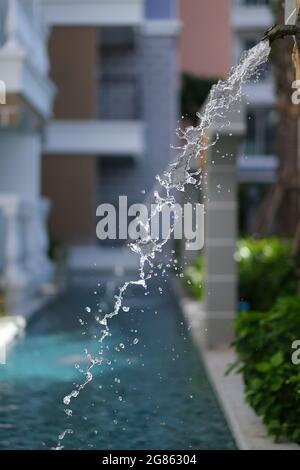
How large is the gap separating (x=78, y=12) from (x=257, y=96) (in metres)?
9.80

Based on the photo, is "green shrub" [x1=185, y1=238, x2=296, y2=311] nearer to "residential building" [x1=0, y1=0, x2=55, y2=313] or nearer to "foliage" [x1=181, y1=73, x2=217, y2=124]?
"residential building" [x1=0, y1=0, x2=55, y2=313]

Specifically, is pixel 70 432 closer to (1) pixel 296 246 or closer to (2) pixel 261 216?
(1) pixel 296 246

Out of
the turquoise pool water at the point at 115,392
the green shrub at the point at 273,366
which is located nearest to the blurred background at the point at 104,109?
the turquoise pool water at the point at 115,392

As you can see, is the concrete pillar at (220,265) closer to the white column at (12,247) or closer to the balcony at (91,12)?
the white column at (12,247)

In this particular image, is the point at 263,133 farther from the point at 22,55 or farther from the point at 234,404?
the point at 234,404

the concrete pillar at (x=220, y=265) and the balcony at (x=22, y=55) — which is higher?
the balcony at (x=22, y=55)

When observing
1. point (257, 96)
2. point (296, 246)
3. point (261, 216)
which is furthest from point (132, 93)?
point (296, 246)

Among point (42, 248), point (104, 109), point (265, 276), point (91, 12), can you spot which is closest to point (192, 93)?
point (104, 109)

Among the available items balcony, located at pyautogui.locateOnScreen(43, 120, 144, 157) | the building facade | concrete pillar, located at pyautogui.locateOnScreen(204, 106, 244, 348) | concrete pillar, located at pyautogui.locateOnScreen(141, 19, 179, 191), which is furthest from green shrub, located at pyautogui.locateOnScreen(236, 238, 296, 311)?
concrete pillar, located at pyautogui.locateOnScreen(141, 19, 179, 191)

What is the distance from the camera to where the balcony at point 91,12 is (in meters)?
27.8

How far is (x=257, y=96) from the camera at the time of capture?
36031 mm

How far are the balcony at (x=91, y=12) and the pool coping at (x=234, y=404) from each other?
608 inches

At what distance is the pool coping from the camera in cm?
691
